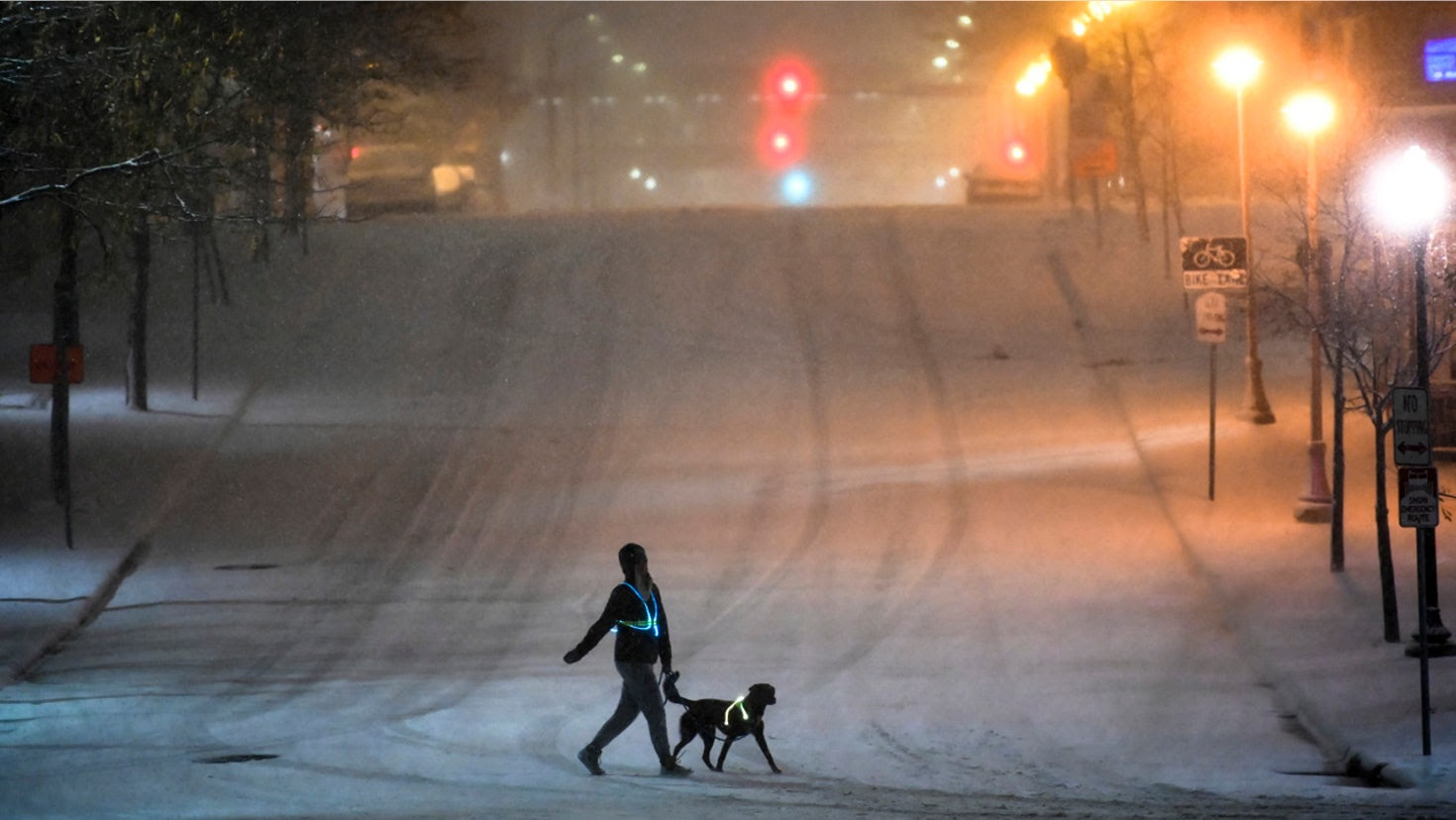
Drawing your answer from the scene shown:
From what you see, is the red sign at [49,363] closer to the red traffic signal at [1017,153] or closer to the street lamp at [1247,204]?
the street lamp at [1247,204]

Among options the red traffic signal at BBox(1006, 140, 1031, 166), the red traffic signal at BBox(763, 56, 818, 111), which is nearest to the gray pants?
the red traffic signal at BBox(763, 56, 818, 111)

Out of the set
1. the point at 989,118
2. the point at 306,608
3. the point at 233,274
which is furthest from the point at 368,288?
the point at 989,118

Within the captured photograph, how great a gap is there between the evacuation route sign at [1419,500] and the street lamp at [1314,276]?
178 inches

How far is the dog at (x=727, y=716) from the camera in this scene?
11008 millimetres

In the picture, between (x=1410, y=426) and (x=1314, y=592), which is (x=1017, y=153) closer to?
(x=1314, y=592)

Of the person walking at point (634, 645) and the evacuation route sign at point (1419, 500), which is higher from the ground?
the evacuation route sign at point (1419, 500)

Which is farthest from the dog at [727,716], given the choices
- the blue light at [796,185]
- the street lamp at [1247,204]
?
the blue light at [796,185]

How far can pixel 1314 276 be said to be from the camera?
725 inches

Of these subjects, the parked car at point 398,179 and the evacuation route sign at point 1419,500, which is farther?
the parked car at point 398,179

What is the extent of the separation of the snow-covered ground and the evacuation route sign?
166 cm

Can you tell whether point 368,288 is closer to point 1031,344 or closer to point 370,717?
point 1031,344

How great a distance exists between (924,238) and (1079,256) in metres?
4.15

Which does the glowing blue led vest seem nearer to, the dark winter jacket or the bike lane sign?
the dark winter jacket

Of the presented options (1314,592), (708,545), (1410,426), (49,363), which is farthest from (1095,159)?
(1410,426)
